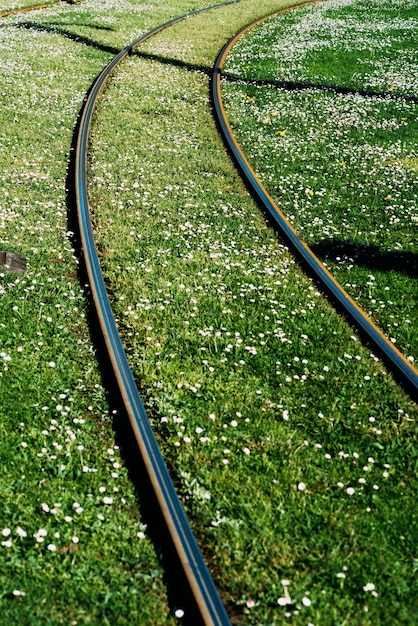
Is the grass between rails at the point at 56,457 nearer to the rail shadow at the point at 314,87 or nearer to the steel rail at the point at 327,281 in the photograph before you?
the steel rail at the point at 327,281

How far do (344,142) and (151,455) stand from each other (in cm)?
861

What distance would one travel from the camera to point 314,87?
1473 cm

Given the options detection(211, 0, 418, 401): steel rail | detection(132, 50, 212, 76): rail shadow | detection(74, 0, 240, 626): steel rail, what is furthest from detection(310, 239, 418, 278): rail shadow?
detection(132, 50, 212, 76): rail shadow

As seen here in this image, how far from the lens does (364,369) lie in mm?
5637

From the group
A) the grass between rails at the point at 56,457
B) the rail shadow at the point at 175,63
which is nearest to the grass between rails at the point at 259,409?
the grass between rails at the point at 56,457

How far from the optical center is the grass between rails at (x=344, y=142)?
747 centimetres

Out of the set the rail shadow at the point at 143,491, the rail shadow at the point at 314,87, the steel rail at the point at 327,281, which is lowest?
the rail shadow at the point at 143,491

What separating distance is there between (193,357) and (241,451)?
47.2 inches

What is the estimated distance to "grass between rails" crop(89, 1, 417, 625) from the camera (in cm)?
380

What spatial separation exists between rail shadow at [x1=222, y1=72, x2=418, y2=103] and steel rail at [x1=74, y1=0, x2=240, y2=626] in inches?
309

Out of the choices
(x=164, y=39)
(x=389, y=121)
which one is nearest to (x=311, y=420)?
(x=389, y=121)

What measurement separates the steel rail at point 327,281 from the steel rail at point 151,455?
86.3 inches

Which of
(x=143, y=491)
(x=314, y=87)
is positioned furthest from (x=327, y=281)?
(x=314, y=87)

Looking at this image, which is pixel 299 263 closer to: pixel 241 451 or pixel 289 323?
pixel 289 323
